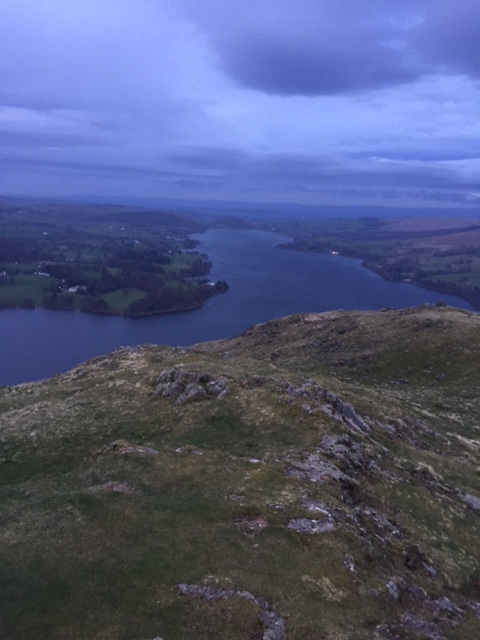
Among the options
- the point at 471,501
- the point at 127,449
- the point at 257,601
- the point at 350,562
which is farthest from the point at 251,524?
the point at 471,501

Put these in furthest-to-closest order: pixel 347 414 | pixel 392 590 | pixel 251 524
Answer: pixel 347 414
pixel 251 524
pixel 392 590

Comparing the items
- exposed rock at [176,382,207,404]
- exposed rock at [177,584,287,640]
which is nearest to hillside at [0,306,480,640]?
exposed rock at [177,584,287,640]

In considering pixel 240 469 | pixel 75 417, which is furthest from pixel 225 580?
pixel 75 417

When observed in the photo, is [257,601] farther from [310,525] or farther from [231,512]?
[231,512]

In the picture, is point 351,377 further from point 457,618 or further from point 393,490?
point 457,618

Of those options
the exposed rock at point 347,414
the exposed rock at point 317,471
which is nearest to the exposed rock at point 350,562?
the exposed rock at point 317,471

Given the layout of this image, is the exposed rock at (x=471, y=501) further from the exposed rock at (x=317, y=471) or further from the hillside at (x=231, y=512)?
the exposed rock at (x=317, y=471)

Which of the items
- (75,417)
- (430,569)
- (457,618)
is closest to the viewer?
(457,618)
